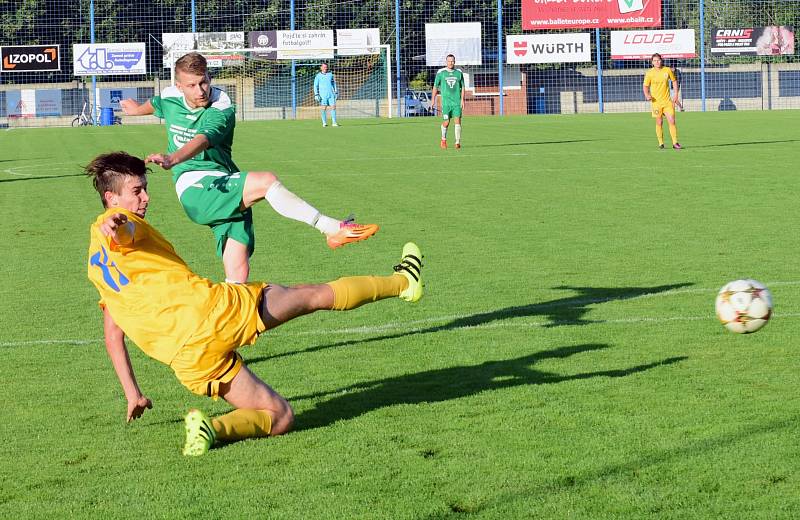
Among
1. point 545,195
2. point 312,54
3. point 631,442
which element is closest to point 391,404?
point 631,442

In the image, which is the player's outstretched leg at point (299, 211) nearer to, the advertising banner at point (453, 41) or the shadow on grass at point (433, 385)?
the shadow on grass at point (433, 385)

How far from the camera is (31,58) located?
52031 mm

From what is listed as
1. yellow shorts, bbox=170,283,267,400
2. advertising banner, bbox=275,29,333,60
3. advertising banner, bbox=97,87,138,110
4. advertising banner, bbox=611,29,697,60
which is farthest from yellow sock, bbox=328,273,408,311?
advertising banner, bbox=97,87,138,110

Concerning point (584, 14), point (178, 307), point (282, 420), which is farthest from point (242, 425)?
point (584, 14)

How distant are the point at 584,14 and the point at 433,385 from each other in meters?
48.0

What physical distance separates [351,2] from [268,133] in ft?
77.6

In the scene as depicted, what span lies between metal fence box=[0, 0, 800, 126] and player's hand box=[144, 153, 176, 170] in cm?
4749

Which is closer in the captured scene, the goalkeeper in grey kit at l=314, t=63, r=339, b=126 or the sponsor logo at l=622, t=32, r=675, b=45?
the goalkeeper in grey kit at l=314, t=63, r=339, b=126

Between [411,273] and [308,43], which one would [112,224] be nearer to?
[411,273]

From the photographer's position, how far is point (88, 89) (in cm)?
5612

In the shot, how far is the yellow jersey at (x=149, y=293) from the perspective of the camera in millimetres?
5164

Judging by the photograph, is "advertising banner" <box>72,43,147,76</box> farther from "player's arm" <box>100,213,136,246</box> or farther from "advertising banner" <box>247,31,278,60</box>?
"player's arm" <box>100,213,136,246</box>

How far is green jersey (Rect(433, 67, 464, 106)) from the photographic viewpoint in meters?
28.6

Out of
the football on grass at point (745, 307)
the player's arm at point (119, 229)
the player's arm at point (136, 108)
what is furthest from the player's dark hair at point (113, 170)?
the football on grass at point (745, 307)
